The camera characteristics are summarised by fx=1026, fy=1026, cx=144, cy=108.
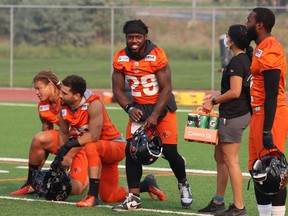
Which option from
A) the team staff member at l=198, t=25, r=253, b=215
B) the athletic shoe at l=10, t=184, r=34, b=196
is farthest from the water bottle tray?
the athletic shoe at l=10, t=184, r=34, b=196

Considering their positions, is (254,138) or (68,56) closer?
(254,138)

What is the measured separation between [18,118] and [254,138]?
40.4 ft

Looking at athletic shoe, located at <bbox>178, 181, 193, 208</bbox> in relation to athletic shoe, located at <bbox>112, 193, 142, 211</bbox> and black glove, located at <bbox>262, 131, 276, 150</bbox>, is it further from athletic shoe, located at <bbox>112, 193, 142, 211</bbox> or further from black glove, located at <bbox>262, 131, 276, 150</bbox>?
black glove, located at <bbox>262, 131, 276, 150</bbox>

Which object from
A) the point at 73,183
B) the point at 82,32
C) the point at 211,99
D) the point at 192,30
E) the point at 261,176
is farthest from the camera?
the point at 192,30

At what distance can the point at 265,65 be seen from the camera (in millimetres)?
8672

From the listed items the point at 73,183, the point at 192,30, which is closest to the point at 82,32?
the point at 192,30

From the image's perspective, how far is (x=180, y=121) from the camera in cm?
2028

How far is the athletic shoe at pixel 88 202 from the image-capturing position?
10.5 metres

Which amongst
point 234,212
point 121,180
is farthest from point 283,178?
point 121,180

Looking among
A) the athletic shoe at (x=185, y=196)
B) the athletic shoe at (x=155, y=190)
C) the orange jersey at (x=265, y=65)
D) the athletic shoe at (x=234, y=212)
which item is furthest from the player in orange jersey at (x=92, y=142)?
the orange jersey at (x=265, y=65)

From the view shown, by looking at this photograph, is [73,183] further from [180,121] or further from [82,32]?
[82,32]

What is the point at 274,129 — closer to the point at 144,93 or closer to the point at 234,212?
the point at 234,212

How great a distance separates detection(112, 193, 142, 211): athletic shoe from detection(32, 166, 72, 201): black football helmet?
72 centimetres

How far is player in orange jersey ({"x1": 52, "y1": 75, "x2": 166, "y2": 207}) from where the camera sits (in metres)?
10.6
